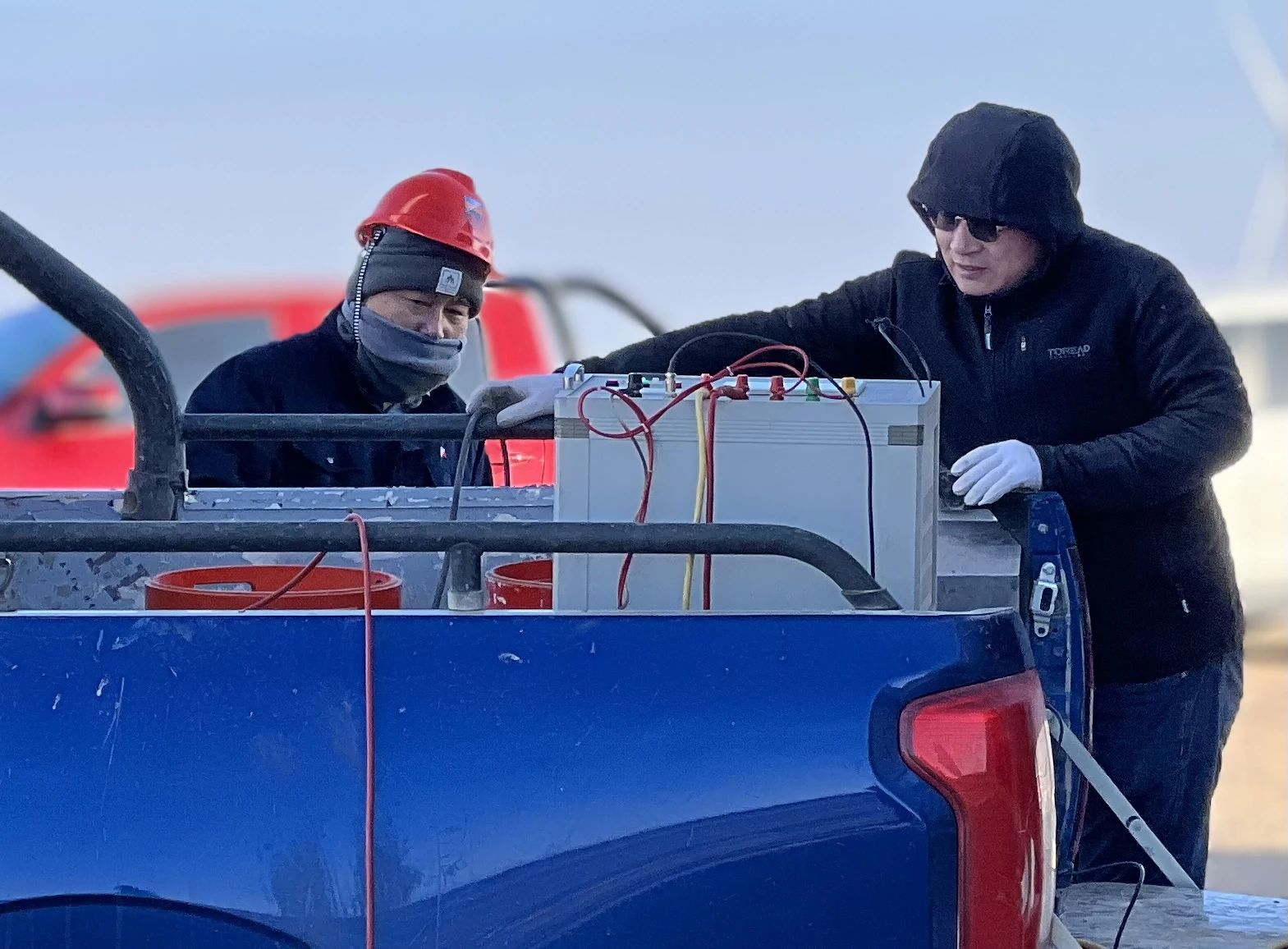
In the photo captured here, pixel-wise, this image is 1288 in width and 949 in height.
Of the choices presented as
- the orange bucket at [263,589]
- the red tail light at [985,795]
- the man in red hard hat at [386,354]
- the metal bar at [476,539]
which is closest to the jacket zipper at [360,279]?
the man in red hard hat at [386,354]

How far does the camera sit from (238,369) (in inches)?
155

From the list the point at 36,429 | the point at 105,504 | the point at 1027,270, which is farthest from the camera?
the point at 36,429

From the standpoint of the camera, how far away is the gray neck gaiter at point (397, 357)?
3.90m

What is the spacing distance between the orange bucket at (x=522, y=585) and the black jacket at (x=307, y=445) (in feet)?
3.00

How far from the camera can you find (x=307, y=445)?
3.81 meters

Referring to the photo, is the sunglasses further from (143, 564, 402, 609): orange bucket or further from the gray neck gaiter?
(143, 564, 402, 609): orange bucket

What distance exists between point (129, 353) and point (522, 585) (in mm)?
743

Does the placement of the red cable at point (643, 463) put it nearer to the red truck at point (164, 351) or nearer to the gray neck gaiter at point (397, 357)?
the gray neck gaiter at point (397, 357)

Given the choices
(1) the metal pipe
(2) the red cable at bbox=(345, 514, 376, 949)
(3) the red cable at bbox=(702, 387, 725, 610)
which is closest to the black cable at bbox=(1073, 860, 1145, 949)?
(3) the red cable at bbox=(702, 387, 725, 610)

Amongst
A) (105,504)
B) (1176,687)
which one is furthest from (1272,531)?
(105,504)

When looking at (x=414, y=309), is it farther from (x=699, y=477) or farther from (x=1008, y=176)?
(x=699, y=477)

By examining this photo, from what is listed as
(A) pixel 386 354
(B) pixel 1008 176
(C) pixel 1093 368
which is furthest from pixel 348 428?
(C) pixel 1093 368

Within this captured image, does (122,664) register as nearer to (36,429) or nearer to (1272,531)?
(36,429)

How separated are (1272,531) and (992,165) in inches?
207
